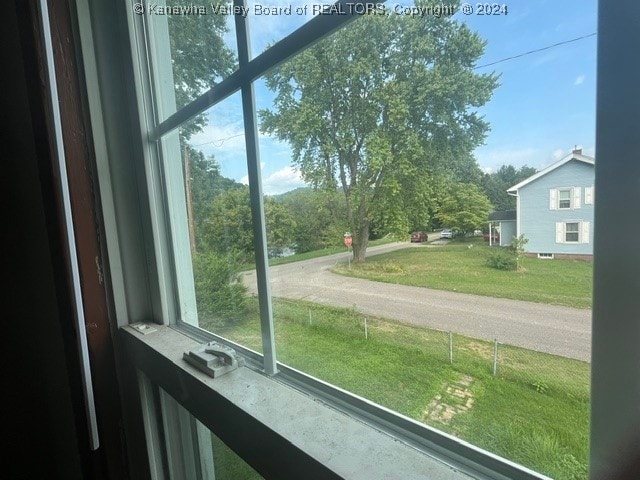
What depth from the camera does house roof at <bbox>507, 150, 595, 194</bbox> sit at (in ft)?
1.03

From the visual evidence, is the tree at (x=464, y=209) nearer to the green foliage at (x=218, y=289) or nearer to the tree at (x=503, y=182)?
the tree at (x=503, y=182)

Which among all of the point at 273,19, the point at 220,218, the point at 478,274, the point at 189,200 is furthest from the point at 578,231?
the point at 189,200

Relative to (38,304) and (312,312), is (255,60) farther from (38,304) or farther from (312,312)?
(38,304)

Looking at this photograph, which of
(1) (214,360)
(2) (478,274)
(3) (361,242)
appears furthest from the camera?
(1) (214,360)

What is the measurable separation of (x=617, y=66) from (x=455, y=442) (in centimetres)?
45

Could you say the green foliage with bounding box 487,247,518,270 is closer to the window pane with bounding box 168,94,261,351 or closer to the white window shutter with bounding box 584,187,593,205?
the white window shutter with bounding box 584,187,593,205

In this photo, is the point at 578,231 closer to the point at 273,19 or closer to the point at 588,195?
the point at 588,195

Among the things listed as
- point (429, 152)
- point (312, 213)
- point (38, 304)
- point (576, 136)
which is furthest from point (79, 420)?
point (576, 136)

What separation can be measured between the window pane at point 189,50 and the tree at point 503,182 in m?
0.62

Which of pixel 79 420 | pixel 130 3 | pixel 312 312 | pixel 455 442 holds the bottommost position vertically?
pixel 79 420

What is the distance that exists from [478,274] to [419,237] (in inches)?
3.8

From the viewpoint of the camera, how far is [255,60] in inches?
24.4

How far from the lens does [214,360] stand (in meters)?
0.72

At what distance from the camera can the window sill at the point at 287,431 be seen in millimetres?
412
